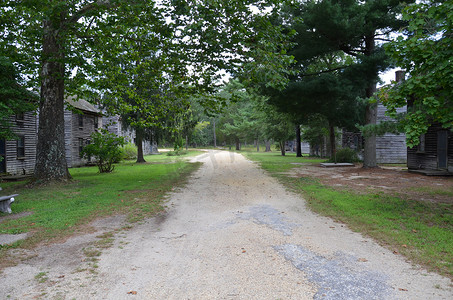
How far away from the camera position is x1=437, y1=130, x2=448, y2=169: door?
1670cm

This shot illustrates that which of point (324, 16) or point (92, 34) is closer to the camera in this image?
point (92, 34)

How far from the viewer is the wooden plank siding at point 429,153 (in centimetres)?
1612

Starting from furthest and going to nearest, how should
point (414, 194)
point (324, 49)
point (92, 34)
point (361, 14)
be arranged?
point (324, 49) → point (361, 14) → point (92, 34) → point (414, 194)

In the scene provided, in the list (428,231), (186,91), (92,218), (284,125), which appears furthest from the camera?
(284,125)

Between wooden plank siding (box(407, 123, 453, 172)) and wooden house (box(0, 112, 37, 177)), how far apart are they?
952 inches

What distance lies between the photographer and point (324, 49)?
1714cm

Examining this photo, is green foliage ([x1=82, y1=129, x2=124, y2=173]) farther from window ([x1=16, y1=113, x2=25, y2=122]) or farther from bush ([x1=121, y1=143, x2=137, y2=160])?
bush ([x1=121, y1=143, x2=137, y2=160])

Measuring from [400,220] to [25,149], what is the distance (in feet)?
74.6

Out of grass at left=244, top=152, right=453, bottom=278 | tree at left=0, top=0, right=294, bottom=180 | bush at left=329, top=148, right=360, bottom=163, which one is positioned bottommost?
grass at left=244, top=152, right=453, bottom=278

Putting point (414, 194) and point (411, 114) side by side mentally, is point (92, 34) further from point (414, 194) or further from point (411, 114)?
point (414, 194)

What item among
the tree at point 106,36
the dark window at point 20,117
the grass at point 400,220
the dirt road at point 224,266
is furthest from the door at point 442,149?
the dark window at point 20,117

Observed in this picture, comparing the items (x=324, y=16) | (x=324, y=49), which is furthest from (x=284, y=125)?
(x=324, y=16)

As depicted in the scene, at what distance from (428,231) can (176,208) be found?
225 inches

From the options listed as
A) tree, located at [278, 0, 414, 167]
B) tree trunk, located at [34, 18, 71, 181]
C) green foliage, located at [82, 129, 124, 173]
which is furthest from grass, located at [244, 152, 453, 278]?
green foliage, located at [82, 129, 124, 173]
